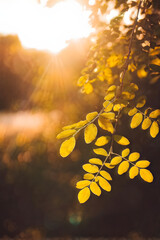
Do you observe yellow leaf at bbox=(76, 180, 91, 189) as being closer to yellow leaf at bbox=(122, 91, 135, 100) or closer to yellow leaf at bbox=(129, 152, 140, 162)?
yellow leaf at bbox=(129, 152, 140, 162)

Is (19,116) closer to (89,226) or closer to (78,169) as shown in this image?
(78,169)

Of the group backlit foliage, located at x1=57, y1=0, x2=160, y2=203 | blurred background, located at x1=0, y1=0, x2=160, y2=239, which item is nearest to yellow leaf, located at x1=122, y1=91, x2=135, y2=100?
backlit foliage, located at x1=57, y1=0, x2=160, y2=203

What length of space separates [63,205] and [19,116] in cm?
487

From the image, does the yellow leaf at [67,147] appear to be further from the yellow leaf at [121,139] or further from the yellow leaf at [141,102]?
the yellow leaf at [141,102]

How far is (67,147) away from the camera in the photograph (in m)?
0.93

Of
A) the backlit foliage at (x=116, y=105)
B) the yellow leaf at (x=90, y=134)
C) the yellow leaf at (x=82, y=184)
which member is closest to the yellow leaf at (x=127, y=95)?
the backlit foliage at (x=116, y=105)

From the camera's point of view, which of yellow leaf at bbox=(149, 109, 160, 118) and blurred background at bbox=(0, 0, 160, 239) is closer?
yellow leaf at bbox=(149, 109, 160, 118)

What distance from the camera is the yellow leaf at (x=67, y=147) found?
92cm

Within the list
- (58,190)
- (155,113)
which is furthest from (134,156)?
(58,190)

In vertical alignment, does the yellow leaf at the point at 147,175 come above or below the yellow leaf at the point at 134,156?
below

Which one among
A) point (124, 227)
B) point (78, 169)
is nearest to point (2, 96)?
point (78, 169)

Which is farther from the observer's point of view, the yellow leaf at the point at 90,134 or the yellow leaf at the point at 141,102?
the yellow leaf at the point at 141,102

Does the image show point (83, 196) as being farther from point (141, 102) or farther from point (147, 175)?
point (141, 102)

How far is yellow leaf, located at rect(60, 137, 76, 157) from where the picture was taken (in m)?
0.92
